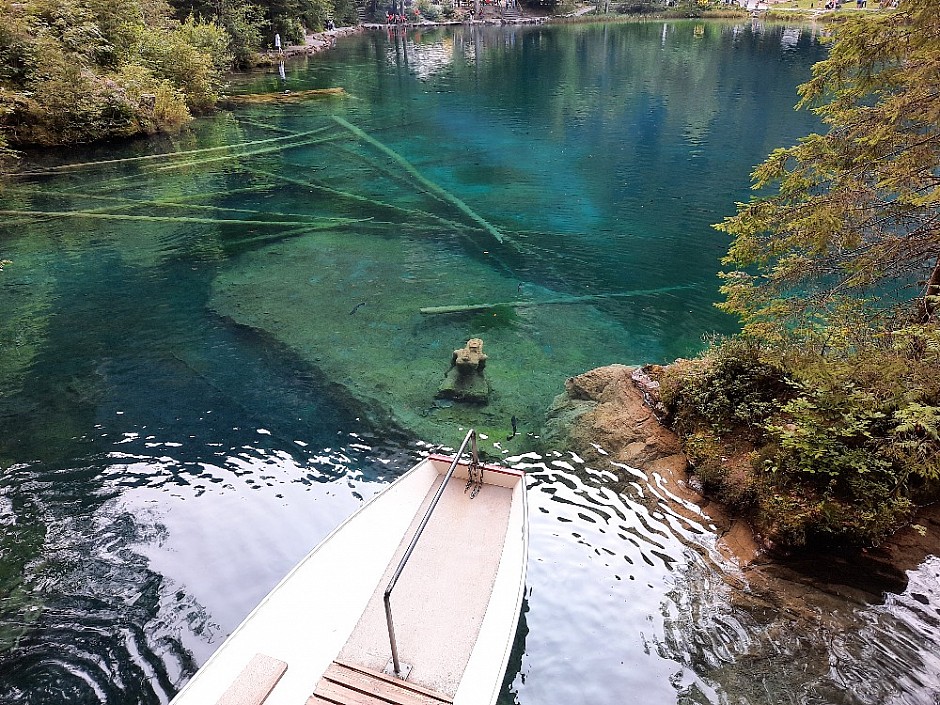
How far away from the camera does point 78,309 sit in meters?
16.9

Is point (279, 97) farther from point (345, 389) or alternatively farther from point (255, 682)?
point (255, 682)

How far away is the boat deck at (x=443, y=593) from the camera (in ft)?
24.3

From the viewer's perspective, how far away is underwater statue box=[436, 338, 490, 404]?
13.5 m

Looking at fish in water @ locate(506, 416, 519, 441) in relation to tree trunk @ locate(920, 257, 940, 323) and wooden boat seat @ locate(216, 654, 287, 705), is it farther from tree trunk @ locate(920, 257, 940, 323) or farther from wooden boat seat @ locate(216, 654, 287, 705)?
tree trunk @ locate(920, 257, 940, 323)

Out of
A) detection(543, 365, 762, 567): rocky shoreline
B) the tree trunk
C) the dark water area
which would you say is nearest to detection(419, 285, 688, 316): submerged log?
the dark water area

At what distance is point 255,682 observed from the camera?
22.4 feet

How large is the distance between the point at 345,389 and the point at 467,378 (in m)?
2.94

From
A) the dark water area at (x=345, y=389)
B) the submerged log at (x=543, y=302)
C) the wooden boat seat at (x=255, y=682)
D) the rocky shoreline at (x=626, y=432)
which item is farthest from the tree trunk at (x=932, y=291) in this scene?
the wooden boat seat at (x=255, y=682)

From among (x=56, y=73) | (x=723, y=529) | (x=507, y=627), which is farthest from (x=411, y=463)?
(x=56, y=73)

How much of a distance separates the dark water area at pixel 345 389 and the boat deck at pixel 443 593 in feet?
3.35

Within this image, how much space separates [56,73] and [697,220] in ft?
100

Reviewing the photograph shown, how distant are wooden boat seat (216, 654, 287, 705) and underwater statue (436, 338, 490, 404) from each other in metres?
7.27

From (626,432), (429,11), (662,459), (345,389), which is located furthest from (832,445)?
(429,11)

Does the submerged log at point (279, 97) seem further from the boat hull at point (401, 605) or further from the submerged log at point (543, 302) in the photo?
the boat hull at point (401, 605)
